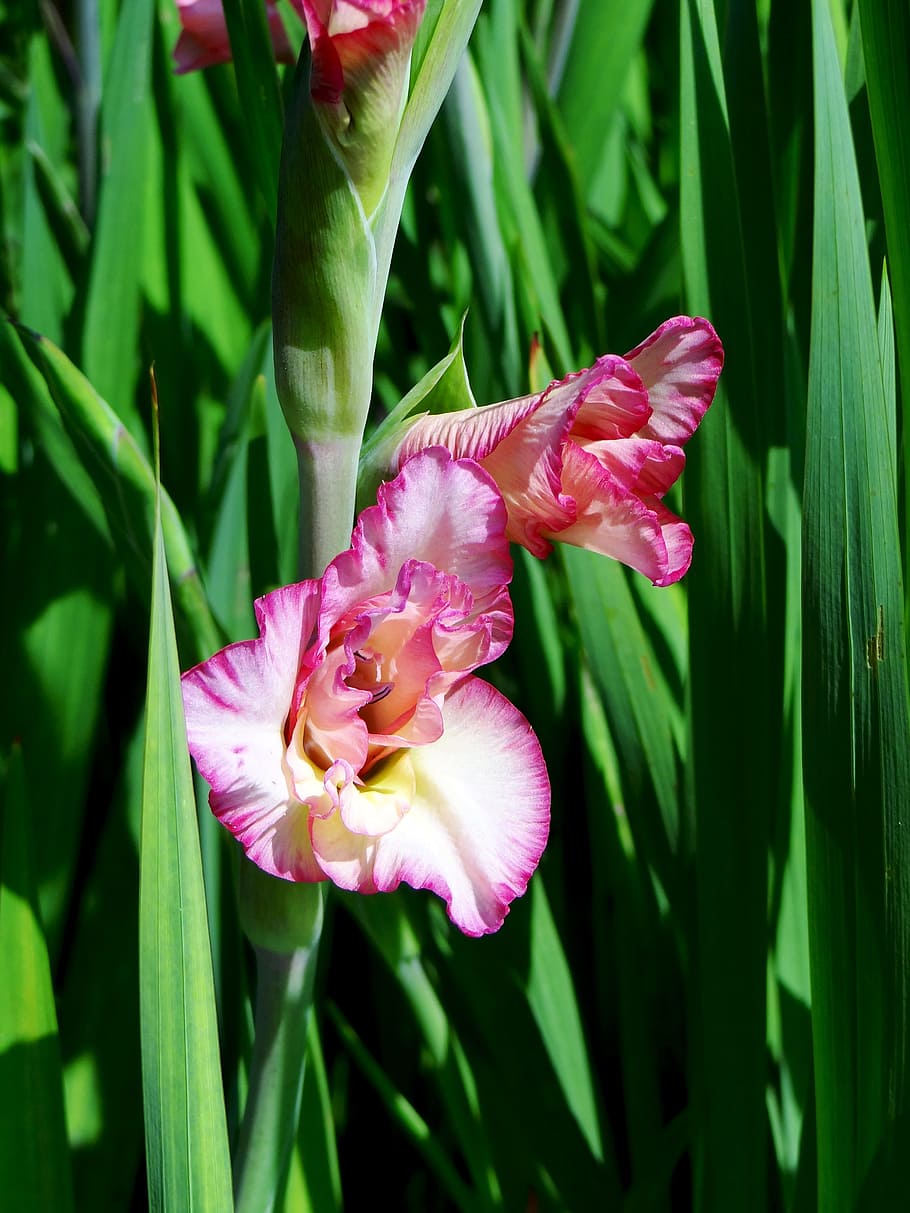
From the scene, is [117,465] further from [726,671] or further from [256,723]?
[726,671]

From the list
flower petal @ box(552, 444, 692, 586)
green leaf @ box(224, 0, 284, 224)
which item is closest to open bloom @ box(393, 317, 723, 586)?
flower petal @ box(552, 444, 692, 586)

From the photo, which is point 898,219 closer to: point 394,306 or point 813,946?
point 813,946

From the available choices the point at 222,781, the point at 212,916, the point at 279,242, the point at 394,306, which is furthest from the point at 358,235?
the point at 394,306

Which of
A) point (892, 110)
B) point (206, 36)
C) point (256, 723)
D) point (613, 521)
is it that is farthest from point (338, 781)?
point (206, 36)

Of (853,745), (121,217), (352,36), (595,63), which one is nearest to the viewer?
(352,36)

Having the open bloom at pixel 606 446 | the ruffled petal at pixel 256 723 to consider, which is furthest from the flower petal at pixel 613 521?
the ruffled petal at pixel 256 723

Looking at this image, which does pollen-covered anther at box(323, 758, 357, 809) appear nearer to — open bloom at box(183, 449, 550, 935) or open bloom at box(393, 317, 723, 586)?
open bloom at box(183, 449, 550, 935)

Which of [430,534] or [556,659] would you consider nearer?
[430,534]

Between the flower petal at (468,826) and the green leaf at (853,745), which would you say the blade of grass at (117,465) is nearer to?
the flower petal at (468,826)
